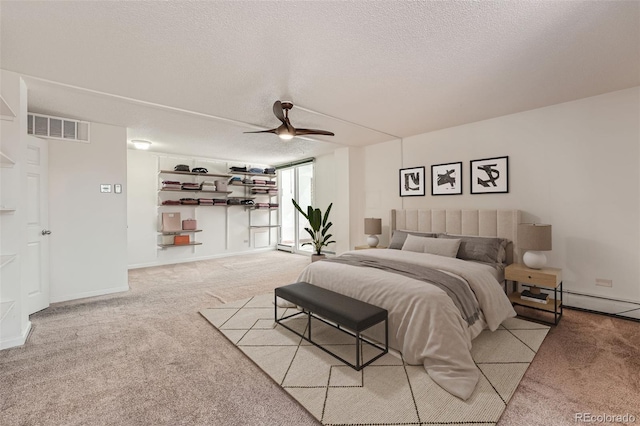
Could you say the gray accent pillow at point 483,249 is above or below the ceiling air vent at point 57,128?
below

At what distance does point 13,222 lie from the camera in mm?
2650

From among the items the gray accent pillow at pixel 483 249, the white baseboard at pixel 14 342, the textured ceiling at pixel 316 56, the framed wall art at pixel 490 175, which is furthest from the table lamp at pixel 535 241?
the white baseboard at pixel 14 342

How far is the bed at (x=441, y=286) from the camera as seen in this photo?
2080 mm

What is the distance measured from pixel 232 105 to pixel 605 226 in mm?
4533

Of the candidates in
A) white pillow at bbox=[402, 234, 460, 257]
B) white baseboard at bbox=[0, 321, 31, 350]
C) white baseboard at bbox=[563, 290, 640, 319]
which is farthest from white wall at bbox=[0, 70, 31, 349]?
white baseboard at bbox=[563, 290, 640, 319]

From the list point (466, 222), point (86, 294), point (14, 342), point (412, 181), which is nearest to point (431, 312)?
point (466, 222)

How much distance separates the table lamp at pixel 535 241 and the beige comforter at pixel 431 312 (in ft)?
1.74

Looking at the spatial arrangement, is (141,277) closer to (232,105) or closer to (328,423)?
(232,105)

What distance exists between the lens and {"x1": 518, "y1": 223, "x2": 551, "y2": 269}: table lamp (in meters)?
3.11

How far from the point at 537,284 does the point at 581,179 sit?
1.38 metres

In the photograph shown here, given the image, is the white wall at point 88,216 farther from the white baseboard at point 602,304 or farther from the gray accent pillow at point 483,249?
the white baseboard at point 602,304

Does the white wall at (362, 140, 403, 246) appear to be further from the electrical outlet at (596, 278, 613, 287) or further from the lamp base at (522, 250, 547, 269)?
the electrical outlet at (596, 278, 613, 287)

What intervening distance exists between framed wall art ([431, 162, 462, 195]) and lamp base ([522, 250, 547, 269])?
1380mm

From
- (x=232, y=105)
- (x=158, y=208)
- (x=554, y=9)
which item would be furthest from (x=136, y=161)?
(x=554, y=9)
